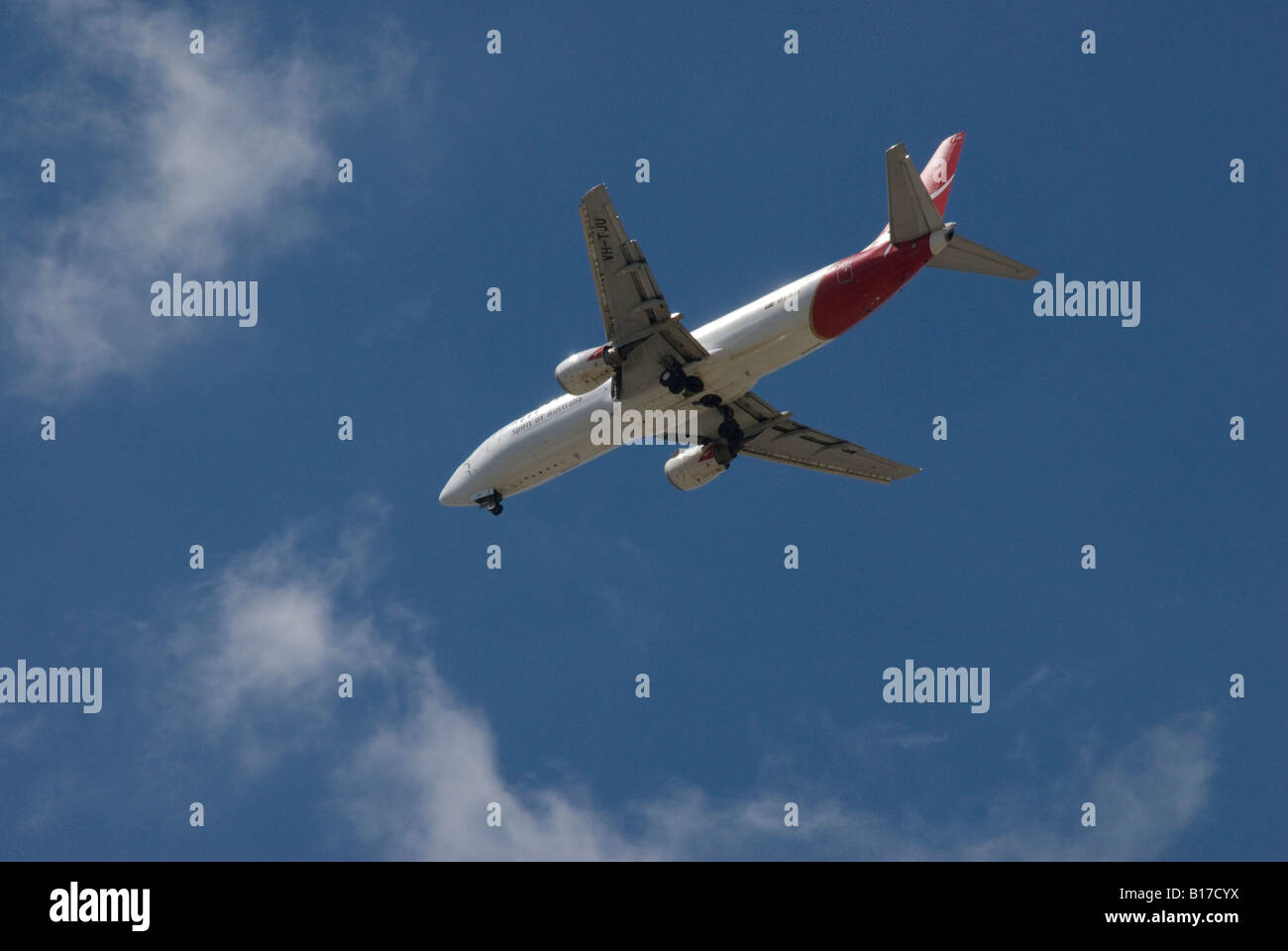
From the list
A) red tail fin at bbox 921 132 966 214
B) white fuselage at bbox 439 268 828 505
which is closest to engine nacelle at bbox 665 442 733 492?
white fuselage at bbox 439 268 828 505

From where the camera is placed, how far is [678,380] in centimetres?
4534

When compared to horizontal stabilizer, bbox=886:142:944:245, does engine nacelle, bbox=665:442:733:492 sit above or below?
below

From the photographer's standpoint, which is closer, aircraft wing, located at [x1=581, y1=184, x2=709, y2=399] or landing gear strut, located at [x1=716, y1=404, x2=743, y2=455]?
aircraft wing, located at [x1=581, y1=184, x2=709, y2=399]

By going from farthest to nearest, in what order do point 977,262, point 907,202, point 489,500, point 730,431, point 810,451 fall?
point 810,451 < point 489,500 < point 730,431 < point 977,262 < point 907,202

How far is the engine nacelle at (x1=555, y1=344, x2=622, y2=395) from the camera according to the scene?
148 feet

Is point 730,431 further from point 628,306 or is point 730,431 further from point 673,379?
point 628,306

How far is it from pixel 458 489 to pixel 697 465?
831cm

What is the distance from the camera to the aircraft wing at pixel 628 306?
4238 centimetres

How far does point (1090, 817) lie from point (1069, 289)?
16012 millimetres

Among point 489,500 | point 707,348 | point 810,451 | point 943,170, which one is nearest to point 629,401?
point 707,348

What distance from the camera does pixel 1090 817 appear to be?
4184cm

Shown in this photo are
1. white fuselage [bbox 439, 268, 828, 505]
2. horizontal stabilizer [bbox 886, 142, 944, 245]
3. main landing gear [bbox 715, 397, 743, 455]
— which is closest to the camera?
horizontal stabilizer [bbox 886, 142, 944, 245]

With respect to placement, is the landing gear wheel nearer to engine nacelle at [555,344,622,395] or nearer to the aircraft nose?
engine nacelle at [555,344,622,395]
